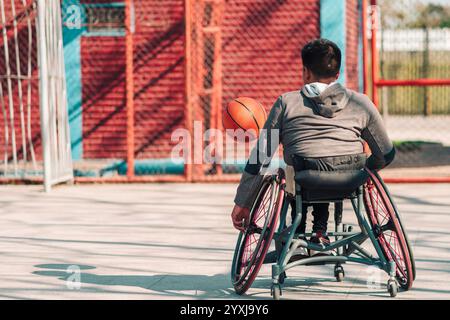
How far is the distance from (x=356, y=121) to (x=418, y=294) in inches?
48.2

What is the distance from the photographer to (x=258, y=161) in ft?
20.5

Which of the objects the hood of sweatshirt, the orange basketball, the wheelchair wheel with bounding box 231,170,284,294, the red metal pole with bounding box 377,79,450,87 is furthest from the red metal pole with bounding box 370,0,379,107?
the hood of sweatshirt

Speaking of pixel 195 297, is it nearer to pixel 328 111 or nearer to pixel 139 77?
pixel 328 111

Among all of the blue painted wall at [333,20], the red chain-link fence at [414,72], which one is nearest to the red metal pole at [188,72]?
the blue painted wall at [333,20]

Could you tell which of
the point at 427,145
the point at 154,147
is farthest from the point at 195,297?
the point at 427,145

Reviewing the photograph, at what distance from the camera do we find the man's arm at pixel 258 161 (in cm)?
625

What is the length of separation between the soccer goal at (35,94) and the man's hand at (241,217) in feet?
21.0

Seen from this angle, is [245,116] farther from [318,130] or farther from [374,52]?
[374,52]

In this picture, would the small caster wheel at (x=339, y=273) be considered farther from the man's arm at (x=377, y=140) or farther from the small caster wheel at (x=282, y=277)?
the man's arm at (x=377, y=140)

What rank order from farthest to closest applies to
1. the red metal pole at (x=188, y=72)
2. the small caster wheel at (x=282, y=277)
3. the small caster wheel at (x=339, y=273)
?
1. the red metal pole at (x=188, y=72)
2. the small caster wheel at (x=339, y=273)
3. the small caster wheel at (x=282, y=277)

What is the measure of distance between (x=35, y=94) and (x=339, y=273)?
8740mm

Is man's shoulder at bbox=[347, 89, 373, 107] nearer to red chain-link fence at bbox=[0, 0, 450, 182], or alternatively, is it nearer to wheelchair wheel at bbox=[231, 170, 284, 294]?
wheelchair wheel at bbox=[231, 170, 284, 294]

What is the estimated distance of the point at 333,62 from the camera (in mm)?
6355

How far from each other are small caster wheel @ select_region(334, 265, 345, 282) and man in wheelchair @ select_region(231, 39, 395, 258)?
0.62m
